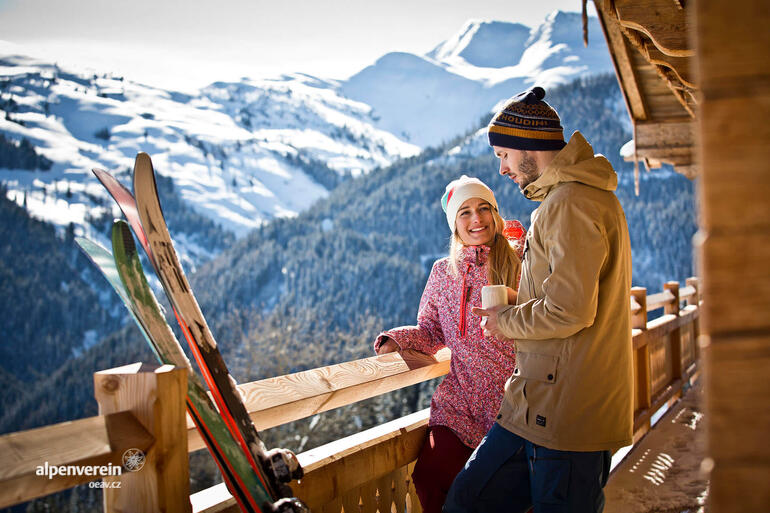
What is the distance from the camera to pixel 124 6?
52375 mm

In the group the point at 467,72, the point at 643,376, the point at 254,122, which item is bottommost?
the point at 643,376

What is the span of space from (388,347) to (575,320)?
0.82 metres

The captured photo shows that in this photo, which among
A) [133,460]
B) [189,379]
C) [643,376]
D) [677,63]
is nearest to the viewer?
[133,460]

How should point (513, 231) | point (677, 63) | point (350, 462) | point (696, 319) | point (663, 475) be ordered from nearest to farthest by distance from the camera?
1. point (350, 462)
2. point (513, 231)
3. point (677, 63)
4. point (663, 475)
5. point (696, 319)

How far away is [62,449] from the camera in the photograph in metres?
0.95

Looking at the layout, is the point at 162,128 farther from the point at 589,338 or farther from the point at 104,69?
the point at 589,338

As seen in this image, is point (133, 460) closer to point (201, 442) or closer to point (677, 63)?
point (201, 442)

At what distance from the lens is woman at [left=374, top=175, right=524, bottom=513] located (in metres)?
1.81

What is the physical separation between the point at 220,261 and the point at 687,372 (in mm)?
34847

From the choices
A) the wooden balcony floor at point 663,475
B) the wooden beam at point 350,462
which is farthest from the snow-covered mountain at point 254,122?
the wooden beam at point 350,462

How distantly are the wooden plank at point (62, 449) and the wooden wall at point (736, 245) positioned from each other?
3.03 feet

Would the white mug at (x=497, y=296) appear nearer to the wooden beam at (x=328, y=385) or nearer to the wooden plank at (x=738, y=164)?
the wooden beam at (x=328, y=385)

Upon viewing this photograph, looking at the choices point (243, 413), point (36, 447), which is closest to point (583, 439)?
point (243, 413)

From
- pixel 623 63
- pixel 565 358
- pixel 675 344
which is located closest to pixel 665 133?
pixel 623 63
